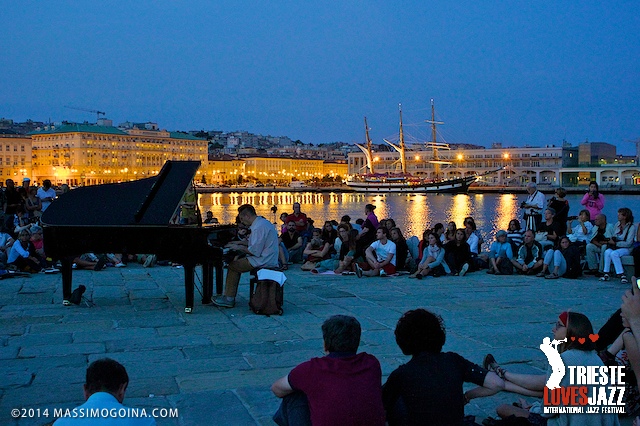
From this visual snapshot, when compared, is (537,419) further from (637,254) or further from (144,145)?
(144,145)

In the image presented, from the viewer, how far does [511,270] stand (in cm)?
1110

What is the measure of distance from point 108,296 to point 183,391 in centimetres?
435

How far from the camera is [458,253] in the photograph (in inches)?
444

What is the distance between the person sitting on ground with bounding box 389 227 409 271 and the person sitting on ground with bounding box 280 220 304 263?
197 centimetres

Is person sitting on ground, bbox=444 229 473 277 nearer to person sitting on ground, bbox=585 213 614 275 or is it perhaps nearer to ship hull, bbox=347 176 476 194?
person sitting on ground, bbox=585 213 614 275

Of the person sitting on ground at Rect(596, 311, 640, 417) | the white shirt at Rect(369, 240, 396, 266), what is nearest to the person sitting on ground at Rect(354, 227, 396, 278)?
the white shirt at Rect(369, 240, 396, 266)

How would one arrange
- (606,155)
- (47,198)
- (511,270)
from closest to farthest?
(511,270) → (47,198) → (606,155)

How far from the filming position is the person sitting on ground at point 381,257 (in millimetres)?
10859

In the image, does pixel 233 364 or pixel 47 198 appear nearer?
pixel 233 364

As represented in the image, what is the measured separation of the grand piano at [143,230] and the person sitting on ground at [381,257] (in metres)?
3.57

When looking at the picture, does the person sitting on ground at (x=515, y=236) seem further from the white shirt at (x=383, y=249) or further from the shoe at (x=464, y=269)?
the white shirt at (x=383, y=249)

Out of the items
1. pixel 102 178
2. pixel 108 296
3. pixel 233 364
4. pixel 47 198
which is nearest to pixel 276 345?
pixel 233 364

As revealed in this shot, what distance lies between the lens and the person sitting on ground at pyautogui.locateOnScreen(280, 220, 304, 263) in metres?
12.7

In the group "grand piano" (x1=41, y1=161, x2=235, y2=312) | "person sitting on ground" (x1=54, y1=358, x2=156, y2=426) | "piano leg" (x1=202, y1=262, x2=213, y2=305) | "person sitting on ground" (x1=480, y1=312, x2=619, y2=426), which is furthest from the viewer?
"piano leg" (x1=202, y1=262, x2=213, y2=305)
